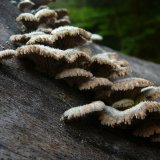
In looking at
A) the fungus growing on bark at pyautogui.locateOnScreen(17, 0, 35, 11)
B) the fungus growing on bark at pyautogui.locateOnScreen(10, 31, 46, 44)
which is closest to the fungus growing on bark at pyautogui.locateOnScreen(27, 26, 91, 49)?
the fungus growing on bark at pyautogui.locateOnScreen(10, 31, 46, 44)

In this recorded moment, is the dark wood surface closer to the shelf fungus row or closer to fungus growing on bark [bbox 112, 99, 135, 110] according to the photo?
fungus growing on bark [bbox 112, 99, 135, 110]

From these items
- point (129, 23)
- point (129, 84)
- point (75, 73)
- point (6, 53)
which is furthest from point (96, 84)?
point (129, 23)

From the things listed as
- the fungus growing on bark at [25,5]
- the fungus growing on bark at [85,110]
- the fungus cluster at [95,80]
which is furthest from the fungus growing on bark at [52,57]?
the fungus growing on bark at [25,5]

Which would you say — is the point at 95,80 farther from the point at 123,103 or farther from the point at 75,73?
the point at 123,103

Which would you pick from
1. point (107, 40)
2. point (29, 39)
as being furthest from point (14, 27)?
point (107, 40)

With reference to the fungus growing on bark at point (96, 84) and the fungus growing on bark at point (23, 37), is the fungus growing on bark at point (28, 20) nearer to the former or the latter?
the fungus growing on bark at point (23, 37)

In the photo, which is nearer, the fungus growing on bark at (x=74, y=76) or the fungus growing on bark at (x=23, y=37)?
the fungus growing on bark at (x=74, y=76)
